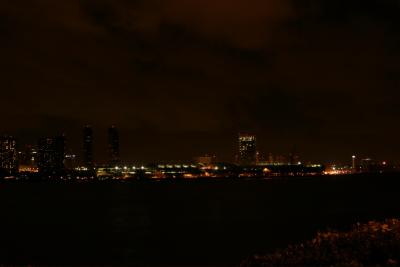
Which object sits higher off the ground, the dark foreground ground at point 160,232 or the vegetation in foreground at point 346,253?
the vegetation in foreground at point 346,253

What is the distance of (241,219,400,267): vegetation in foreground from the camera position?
1262 centimetres

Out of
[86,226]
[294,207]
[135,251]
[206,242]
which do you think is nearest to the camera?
[135,251]

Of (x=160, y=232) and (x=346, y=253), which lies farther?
(x=160, y=232)

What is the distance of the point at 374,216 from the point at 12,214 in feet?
152

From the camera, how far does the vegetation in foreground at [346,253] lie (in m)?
12.6

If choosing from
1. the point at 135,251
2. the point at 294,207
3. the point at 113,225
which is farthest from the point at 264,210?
the point at 135,251

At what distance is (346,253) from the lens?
13.0 metres

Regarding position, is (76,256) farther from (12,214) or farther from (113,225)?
(12,214)

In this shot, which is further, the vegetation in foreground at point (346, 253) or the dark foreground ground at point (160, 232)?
the dark foreground ground at point (160, 232)

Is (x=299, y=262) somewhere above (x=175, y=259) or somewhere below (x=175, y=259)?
above

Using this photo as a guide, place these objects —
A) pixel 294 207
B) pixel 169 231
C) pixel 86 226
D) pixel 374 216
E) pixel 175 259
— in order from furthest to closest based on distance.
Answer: pixel 294 207, pixel 374 216, pixel 86 226, pixel 169 231, pixel 175 259

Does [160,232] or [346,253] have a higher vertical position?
[346,253]

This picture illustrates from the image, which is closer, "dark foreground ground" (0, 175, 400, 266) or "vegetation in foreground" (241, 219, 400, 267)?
"vegetation in foreground" (241, 219, 400, 267)

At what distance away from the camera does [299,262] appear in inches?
496
